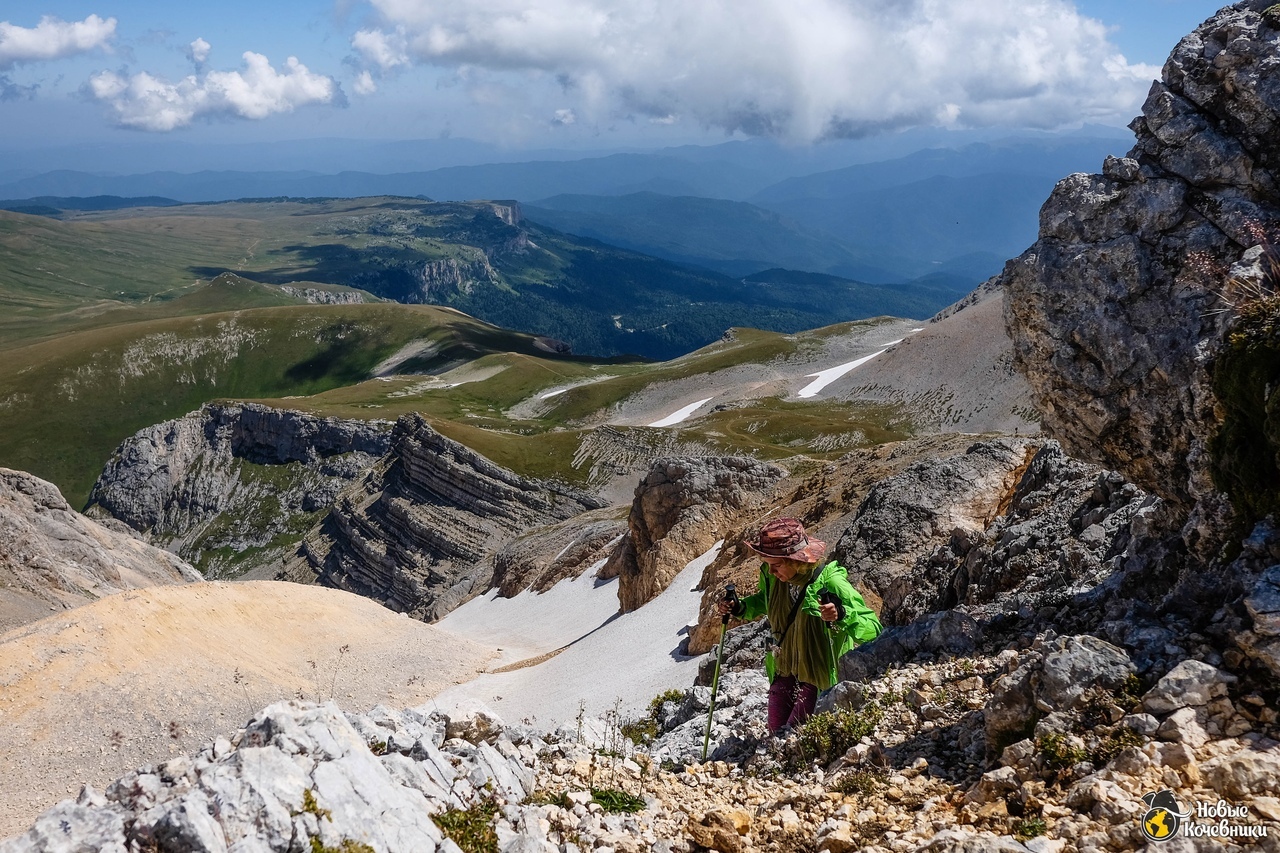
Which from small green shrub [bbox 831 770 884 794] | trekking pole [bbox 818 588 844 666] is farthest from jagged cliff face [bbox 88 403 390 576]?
small green shrub [bbox 831 770 884 794]

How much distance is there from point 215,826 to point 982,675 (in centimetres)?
746

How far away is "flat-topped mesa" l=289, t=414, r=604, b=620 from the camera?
78.7m

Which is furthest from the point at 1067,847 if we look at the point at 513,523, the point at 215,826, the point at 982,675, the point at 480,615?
the point at 513,523

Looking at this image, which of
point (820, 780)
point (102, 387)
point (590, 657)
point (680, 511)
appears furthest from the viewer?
point (102, 387)

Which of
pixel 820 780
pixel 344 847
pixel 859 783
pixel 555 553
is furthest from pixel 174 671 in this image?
pixel 555 553

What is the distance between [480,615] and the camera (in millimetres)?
49938

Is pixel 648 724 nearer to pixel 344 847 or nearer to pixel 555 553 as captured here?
pixel 344 847

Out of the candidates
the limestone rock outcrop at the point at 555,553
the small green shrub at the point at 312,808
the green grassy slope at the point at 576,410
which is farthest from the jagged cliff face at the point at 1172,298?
the green grassy slope at the point at 576,410

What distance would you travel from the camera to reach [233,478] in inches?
4823

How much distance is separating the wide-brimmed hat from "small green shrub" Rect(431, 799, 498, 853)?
4.12 metres

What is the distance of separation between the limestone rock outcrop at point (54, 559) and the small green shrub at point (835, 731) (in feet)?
113

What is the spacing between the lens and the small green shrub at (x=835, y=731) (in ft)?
28.2

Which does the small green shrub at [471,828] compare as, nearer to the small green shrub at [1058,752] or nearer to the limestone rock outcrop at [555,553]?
the small green shrub at [1058,752]

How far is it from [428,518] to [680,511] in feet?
177
